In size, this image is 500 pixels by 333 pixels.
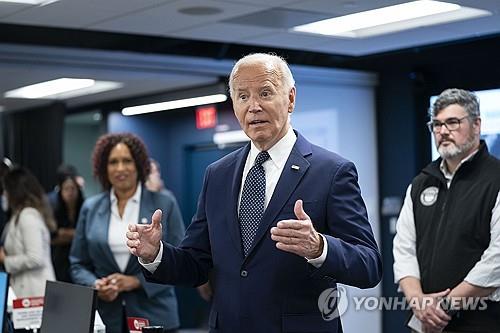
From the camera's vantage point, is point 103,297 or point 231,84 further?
point 103,297

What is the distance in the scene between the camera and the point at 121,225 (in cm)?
427

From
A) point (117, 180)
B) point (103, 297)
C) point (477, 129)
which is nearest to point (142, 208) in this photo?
point (117, 180)

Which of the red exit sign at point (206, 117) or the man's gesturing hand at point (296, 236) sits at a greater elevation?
the red exit sign at point (206, 117)

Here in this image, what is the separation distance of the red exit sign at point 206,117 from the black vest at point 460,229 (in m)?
4.30

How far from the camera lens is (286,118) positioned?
8.32 feet

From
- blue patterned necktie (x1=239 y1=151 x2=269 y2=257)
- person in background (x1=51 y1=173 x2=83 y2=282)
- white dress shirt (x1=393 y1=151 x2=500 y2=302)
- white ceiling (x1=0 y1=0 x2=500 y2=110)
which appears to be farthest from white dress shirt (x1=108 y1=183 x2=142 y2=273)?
person in background (x1=51 y1=173 x2=83 y2=282)

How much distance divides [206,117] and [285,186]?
19.1 ft

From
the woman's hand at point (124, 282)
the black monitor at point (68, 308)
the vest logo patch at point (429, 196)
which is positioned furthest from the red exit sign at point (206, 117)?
the black monitor at point (68, 308)

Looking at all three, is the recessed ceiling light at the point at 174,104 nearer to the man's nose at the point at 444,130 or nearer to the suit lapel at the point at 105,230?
the suit lapel at the point at 105,230

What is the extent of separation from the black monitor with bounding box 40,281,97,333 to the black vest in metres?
1.78

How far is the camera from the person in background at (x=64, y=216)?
6898mm

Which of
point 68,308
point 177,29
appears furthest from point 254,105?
point 177,29

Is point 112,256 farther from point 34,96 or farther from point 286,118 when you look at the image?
point 34,96

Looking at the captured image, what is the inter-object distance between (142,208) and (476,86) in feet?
12.3
